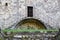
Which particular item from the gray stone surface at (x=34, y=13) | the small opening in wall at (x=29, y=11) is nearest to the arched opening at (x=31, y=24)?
the gray stone surface at (x=34, y=13)

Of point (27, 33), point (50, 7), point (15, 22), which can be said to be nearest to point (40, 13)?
point (50, 7)

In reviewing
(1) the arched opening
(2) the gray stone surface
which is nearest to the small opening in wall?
(2) the gray stone surface

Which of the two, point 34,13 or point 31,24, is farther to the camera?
point 34,13

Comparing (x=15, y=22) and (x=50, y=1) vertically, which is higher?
(x=50, y=1)

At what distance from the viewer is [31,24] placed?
13930 mm

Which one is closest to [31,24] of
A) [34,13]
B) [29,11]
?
[34,13]

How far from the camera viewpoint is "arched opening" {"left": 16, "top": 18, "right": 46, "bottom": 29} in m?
13.7

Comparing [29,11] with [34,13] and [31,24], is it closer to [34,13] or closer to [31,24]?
[34,13]

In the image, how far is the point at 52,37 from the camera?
9234mm

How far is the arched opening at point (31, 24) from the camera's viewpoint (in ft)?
44.8

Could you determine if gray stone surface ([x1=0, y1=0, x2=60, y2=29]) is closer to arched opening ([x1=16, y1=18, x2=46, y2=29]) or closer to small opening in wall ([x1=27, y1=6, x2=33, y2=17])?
small opening in wall ([x1=27, y1=6, x2=33, y2=17])

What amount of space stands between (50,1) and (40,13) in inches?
43.2

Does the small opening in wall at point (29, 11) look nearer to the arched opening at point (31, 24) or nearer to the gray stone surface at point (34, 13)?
the gray stone surface at point (34, 13)

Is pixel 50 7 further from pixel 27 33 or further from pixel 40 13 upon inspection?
pixel 27 33
